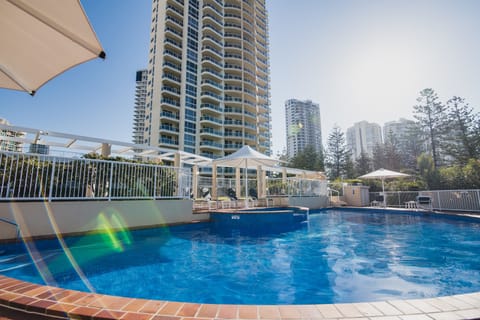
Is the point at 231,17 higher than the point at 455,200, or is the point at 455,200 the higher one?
the point at 231,17

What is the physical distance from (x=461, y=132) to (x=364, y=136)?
161ft

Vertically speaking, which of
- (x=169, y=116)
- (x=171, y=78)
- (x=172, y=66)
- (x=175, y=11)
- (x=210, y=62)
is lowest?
(x=169, y=116)

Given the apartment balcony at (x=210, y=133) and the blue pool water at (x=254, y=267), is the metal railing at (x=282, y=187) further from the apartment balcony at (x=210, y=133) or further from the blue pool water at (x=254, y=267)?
the apartment balcony at (x=210, y=133)

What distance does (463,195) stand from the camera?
11391 millimetres

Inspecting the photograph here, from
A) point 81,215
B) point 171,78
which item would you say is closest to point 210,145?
point 171,78

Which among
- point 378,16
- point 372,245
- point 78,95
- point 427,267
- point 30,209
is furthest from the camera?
point 78,95

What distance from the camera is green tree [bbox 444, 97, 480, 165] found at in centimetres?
2736

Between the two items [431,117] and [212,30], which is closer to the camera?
[431,117]

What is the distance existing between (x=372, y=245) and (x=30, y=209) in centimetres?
835

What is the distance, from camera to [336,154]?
4312cm

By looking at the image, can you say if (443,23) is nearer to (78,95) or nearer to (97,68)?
(97,68)

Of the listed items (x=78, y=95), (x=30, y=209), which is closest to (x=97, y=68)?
(x=78, y=95)

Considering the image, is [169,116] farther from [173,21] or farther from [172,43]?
[173,21]

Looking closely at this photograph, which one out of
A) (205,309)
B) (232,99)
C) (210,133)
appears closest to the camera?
(205,309)
